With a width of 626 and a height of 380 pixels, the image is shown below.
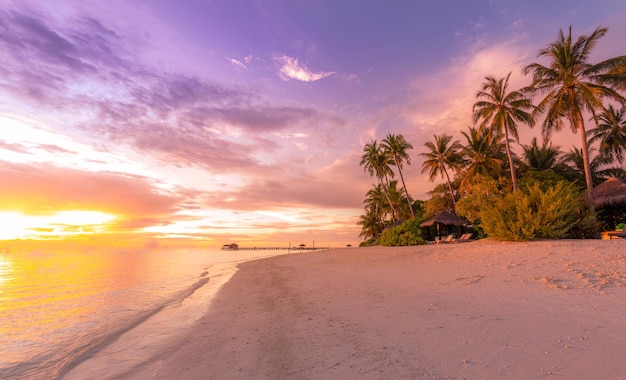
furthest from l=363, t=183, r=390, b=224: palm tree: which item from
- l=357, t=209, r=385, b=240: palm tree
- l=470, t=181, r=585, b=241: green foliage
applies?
l=470, t=181, r=585, b=241: green foliage

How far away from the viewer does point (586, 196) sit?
22.1m

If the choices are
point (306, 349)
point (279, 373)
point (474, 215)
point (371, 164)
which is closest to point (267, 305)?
point (306, 349)

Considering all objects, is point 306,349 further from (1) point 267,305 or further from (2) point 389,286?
(2) point 389,286

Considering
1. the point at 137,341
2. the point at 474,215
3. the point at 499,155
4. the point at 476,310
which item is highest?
the point at 499,155

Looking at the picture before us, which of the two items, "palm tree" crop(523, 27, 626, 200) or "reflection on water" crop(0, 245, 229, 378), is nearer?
"reflection on water" crop(0, 245, 229, 378)

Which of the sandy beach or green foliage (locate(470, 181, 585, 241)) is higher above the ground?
green foliage (locate(470, 181, 585, 241))

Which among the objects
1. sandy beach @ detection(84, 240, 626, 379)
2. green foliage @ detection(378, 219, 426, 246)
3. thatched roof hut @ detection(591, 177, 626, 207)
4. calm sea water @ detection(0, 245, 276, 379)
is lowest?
calm sea water @ detection(0, 245, 276, 379)

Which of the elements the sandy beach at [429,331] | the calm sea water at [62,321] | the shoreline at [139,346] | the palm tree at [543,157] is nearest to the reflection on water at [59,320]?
the calm sea water at [62,321]

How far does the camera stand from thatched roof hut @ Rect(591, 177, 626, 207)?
74.3 feet

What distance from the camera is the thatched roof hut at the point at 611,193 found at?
2264cm

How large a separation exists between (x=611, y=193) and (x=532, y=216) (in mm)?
12659

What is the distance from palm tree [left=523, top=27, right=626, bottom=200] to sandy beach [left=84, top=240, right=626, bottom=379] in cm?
1742

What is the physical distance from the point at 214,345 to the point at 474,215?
2470 centimetres

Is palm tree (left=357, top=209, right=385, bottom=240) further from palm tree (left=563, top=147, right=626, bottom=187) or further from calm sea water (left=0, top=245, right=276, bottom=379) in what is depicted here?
calm sea water (left=0, top=245, right=276, bottom=379)
